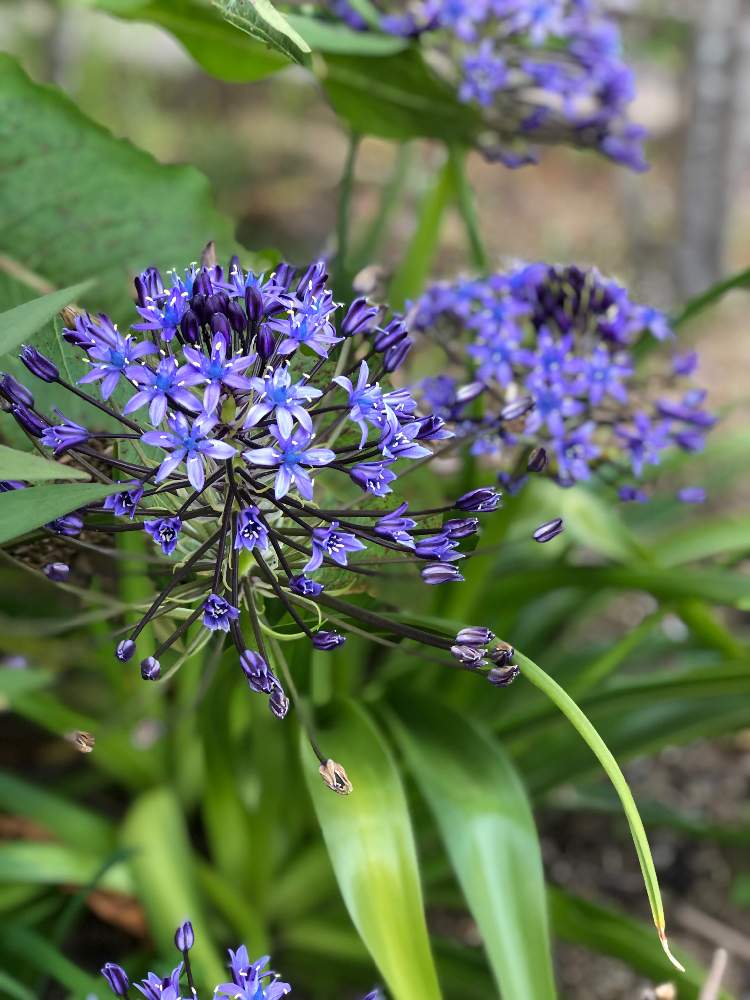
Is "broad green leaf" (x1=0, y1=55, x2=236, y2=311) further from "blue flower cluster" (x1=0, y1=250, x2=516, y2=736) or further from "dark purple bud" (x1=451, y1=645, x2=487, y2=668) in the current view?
"dark purple bud" (x1=451, y1=645, x2=487, y2=668)

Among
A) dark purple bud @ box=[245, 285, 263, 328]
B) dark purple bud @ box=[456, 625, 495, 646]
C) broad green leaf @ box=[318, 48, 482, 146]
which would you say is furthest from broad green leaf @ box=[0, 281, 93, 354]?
broad green leaf @ box=[318, 48, 482, 146]

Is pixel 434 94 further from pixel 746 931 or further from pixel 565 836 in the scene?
pixel 746 931

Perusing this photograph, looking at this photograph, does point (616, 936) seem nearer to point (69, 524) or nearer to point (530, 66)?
point (69, 524)

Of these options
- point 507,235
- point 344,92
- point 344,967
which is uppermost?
point 507,235

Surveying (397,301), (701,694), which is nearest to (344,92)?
(397,301)

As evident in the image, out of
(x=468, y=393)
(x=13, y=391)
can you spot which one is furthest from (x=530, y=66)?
(x=13, y=391)

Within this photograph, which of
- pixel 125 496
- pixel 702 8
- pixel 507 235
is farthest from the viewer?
pixel 507 235
